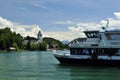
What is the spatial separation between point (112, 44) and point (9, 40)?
5155 inches

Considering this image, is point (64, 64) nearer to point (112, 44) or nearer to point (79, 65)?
point (79, 65)

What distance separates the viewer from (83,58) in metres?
48.9

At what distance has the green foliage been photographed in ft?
562

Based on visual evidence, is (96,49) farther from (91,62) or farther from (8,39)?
(8,39)

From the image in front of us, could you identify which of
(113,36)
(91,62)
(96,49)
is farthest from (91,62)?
(113,36)

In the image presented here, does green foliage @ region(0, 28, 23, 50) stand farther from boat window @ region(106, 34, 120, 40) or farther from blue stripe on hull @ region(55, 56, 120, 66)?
boat window @ region(106, 34, 120, 40)

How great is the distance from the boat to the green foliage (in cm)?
12096

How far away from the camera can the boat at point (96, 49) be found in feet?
157

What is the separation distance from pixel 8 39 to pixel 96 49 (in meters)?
128

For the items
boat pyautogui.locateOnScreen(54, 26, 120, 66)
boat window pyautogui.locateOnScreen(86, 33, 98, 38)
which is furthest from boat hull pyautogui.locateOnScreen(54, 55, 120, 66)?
boat window pyautogui.locateOnScreen(86, 33, 98, 38)

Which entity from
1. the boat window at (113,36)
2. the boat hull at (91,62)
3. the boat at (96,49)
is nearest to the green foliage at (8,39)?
the boat hull at (91,62)

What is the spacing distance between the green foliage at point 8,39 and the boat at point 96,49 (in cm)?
12096

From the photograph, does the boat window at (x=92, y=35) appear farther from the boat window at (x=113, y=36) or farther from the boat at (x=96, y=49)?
the boat window at (x=113, y=36)

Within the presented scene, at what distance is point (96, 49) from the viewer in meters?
49.2
